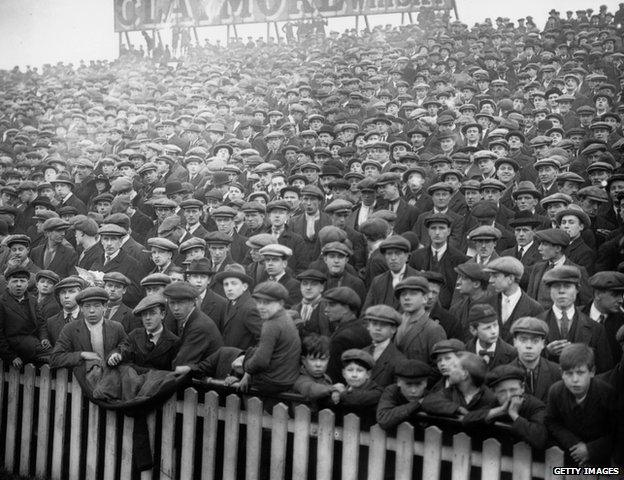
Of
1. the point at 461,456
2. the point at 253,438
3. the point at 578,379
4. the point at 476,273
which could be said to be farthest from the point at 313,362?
the point at 578,379

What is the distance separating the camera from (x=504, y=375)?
15.8 feet

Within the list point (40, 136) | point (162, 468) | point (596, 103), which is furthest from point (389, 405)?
point (40, 136)

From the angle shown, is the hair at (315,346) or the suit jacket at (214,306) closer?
the hair at (315,346)

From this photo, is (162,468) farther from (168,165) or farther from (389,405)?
(168,165)

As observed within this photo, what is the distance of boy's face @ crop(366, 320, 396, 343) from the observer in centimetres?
566

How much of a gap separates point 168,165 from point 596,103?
9.35 meters

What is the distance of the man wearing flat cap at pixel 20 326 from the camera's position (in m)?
6.80

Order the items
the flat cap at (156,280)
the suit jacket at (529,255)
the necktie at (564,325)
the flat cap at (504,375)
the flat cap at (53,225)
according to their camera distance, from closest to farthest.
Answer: the flat cap at (504,375) → the necktie at (564,325) → the flat cap at (156,280) → the suit jacket at (529,255) → the flat cap at (53,225)

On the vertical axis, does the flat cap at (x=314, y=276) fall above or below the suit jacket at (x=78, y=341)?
above

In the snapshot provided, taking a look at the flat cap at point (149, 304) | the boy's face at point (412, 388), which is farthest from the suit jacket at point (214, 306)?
the boy's face at point (412, 388)

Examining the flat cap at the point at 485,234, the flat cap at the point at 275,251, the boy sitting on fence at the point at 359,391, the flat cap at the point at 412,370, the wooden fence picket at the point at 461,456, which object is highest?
the flat cap at the point at 485,234

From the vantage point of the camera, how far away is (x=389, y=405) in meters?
4.92

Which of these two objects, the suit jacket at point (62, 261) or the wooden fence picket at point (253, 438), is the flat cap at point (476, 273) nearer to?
the wooden fence picket at point (253, 438)

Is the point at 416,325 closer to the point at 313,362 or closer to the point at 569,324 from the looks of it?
the point at 313,362
